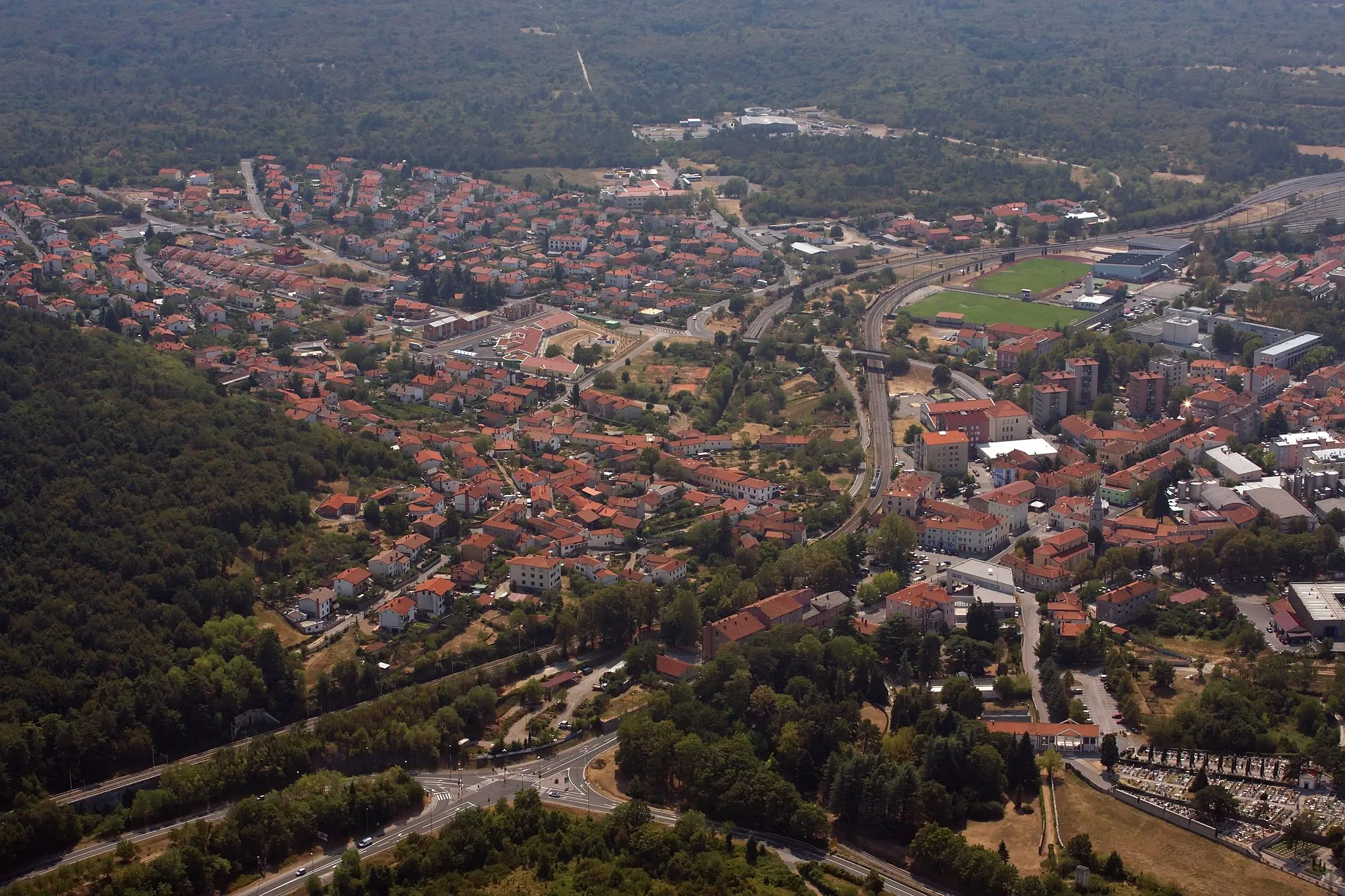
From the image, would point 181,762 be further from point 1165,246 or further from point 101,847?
point 1165,246

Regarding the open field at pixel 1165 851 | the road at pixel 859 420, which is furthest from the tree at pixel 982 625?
the road at pixel 859 420

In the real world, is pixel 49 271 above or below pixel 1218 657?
above

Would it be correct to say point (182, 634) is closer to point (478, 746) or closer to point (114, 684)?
point (114, 684)

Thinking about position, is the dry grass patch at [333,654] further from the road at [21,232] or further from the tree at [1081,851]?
the road at [21,232]

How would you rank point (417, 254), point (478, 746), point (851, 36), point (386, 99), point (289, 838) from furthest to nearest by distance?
point (851, 36)
point (386, 99)
point (417, 254)
point (478, 746)
point (289, 838)

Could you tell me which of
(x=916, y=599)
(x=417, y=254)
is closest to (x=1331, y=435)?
(x=916, y=599)
